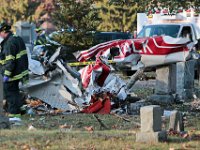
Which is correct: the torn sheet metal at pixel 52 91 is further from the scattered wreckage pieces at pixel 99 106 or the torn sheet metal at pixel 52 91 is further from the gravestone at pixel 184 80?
the gravestone at pixel 184 80

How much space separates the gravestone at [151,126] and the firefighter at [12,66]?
487 centimetres

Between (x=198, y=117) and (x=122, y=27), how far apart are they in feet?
115

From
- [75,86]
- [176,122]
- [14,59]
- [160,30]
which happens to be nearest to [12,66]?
[14,59]

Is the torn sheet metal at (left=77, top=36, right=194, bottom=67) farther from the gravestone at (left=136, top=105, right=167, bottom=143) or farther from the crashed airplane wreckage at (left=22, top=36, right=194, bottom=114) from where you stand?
the gravestone at (left=136, top=105, right=167, bottom=143)

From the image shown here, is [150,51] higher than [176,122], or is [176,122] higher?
[176,122]

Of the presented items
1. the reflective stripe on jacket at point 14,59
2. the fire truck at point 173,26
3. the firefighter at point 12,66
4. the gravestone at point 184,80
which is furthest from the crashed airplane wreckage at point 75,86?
the fire truck at point 173,26

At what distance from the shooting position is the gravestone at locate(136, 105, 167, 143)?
323 inches

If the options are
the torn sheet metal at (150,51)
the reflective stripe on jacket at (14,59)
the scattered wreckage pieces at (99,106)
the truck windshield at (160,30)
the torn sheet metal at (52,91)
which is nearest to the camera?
the reflective stripe on jacket at (14,59)

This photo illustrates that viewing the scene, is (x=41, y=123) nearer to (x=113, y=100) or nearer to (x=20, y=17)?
(x=113, y=100)

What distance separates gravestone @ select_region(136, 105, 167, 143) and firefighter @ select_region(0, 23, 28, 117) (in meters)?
4.87

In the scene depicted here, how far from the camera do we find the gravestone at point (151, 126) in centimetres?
820

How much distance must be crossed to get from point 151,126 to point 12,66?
16.4 ft

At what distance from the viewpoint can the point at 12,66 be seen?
492 inches

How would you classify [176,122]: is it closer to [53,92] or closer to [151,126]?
[151,126]
